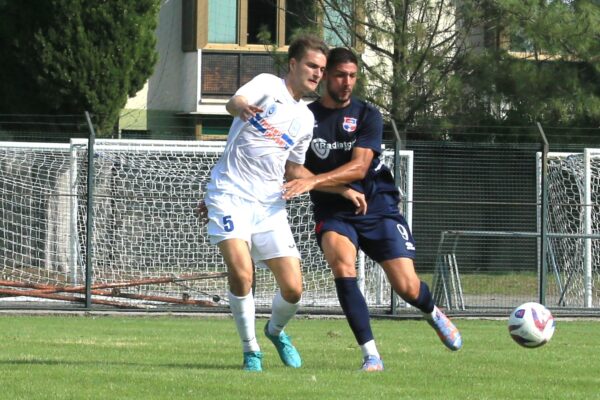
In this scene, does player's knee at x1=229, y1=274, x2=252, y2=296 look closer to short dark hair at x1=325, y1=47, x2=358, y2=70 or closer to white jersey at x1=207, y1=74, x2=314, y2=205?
white jersey at x1=207, y1=74, x2=314, y2=205

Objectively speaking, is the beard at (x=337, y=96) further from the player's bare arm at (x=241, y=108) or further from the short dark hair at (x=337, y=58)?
the player's bare arm at (x=241, y=108)

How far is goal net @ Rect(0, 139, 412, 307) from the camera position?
1798 cm

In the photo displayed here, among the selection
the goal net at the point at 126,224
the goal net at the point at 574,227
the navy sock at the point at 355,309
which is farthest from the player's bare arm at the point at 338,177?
the goal net at the point at 574,227

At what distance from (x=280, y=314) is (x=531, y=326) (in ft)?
5.64

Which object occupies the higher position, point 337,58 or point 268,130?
point 337,58

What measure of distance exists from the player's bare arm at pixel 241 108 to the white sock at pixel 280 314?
4.52 feet

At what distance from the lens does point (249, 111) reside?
7992 millimetres

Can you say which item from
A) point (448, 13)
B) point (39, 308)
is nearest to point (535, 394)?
point (39, 308)

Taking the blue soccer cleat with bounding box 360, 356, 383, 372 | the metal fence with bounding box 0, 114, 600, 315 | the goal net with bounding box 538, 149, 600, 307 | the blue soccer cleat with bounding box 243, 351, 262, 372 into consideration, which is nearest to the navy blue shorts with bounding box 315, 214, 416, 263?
the blue soccer cleat with bounding box 360, 356, 383, 372

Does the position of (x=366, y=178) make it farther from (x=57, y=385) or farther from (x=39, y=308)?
(x=39, y=308)

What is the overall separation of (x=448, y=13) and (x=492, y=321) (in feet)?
21.4

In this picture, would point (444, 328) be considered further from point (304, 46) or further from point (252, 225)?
point (304, 46)

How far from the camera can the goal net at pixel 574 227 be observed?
1836 centimetres

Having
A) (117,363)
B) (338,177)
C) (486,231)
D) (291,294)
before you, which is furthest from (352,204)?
(486,231)
